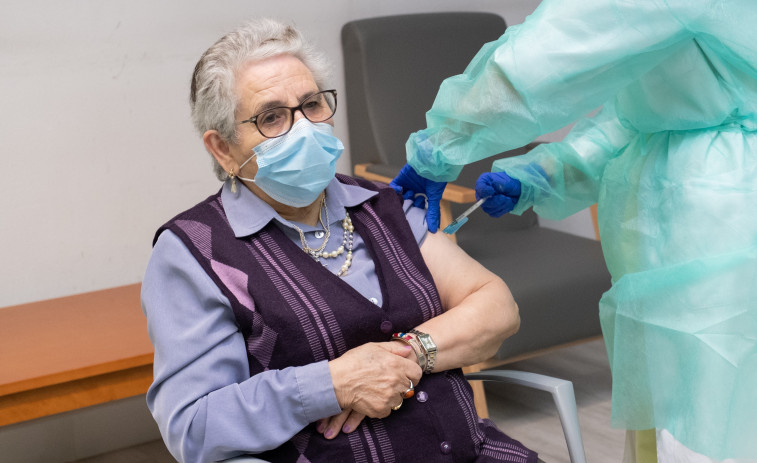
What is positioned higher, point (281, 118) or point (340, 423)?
point (281, 118)

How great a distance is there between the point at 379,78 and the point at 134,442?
1595mm

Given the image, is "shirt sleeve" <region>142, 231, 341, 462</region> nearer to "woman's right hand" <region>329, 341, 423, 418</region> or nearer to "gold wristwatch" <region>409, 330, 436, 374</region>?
"woman's right hand" <region>329, 341, 423, 418</region>

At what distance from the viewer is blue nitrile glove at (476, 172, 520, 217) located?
186 centimetres

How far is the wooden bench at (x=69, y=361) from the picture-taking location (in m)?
2.18

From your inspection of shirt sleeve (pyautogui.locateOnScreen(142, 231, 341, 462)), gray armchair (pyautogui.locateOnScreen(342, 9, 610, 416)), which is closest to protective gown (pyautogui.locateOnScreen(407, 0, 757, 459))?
shirt sleeve (pyautogui.locateOnScreen(142, 231, 341, 462))

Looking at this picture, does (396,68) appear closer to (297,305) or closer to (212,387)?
(297,305)

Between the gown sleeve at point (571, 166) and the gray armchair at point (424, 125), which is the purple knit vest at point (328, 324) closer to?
the gown sleeve at point (571, 166)

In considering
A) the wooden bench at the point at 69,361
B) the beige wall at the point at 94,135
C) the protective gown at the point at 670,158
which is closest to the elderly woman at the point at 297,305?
the protective gown at the point at 670,158

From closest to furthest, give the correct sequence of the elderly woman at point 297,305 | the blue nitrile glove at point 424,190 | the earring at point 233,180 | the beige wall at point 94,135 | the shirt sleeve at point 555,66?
the shirt sleeve at point 555,66, the elderly woman at point 297,305, the earring at point 233,180, the blue nitrile glove at point 424,190, the beige wall at point 94,135

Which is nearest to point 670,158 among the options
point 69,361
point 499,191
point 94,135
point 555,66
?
point 555,66

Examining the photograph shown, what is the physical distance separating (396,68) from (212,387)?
2.10 metres

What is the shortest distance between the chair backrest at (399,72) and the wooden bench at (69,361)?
113 cm

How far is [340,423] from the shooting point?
1.56 metres

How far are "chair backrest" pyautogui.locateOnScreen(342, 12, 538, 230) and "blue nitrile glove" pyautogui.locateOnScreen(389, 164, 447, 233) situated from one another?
124 centimetres
